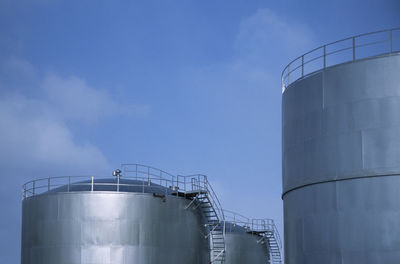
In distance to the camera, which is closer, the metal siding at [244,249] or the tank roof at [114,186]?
the tank roof at [114,186]

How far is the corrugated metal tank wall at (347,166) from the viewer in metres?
17.2

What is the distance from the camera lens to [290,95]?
2106 centimetres

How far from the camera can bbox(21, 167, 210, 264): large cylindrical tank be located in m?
25.5

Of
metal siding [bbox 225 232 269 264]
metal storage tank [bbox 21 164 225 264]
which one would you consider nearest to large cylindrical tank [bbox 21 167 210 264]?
metal storage tank [bbox 21 164 225 264]

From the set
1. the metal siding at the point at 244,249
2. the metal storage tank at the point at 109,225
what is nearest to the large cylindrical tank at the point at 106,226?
the metal storage tank at the point at 109,225

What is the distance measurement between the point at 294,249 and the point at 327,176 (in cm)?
297

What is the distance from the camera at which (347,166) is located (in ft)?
59.5

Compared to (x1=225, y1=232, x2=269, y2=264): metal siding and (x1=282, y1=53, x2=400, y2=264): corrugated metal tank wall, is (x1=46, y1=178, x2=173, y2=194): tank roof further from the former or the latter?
(x1=225, y1=232, x2=269, y2=264): metal siding

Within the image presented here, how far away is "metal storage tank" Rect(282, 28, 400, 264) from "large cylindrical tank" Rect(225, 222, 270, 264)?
17250mm

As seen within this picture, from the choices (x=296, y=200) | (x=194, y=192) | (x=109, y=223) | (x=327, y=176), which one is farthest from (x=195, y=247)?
(x=327, y=176)

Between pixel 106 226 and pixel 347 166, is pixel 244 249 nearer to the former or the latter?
pixel 106 226

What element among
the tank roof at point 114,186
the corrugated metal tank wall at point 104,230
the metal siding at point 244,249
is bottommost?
Answer: the metal siding at point 244,249

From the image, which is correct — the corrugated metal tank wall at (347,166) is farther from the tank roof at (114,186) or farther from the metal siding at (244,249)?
the metal siding at (244,249)

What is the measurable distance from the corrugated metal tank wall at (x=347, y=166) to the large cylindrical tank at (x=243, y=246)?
17389 mm
